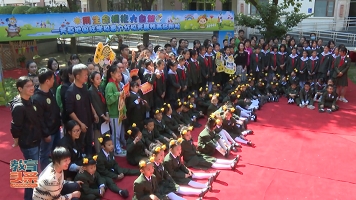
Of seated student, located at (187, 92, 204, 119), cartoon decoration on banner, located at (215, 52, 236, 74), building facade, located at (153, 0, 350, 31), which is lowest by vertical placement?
seated student, located at (187, 92, 204, 119)

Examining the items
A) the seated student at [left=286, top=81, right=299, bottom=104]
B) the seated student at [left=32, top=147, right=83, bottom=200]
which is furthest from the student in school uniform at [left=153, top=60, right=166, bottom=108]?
the seated student at [left=286, top=81, right=299, bottom=104]

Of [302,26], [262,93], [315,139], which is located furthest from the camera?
[302,26]

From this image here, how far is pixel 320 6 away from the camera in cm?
1784

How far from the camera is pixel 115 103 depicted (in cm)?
488

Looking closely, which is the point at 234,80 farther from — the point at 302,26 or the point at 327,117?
the point at 302,26

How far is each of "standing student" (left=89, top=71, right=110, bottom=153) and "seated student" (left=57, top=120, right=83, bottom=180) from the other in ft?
2.05

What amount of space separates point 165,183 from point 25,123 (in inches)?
71.4

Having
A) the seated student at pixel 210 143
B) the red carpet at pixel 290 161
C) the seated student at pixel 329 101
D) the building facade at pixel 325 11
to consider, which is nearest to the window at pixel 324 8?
the building facade at pixel 325 11

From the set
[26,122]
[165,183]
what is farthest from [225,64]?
[26,122]

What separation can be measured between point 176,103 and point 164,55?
100 centimetres

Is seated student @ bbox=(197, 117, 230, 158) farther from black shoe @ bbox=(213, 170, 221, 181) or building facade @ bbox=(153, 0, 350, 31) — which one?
building facade @ bbox=(153, 0, 350, 31)

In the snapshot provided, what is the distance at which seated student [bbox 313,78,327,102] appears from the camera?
784 cm

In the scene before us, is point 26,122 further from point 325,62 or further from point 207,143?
point 325,62

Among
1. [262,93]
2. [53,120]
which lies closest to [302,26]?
[262,93]
